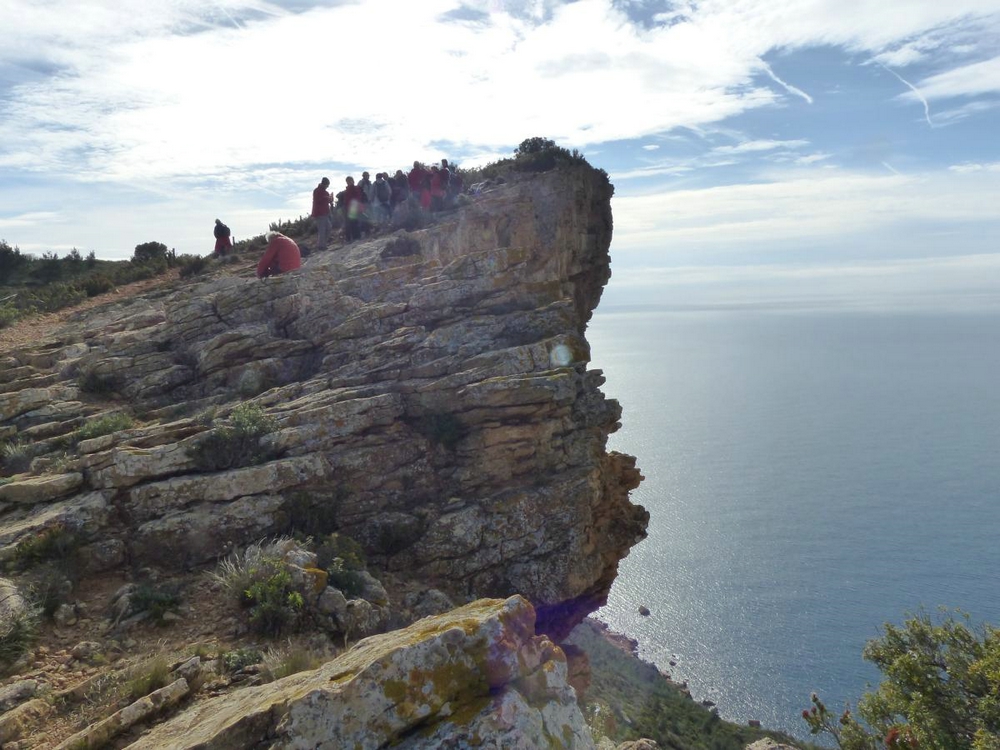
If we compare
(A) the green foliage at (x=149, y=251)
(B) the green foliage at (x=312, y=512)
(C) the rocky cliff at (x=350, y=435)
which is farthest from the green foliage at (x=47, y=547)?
(A) the green foliage at (x=149, y=251)

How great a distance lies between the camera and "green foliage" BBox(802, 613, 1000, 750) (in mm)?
10422

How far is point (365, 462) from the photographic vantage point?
1221 centimetres

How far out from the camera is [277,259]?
1936 centimetres

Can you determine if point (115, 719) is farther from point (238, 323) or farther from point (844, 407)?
point (844, 407)

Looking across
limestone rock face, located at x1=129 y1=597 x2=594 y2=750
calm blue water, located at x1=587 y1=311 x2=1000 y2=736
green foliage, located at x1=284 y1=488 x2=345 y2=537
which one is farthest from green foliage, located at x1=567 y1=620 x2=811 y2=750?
limestone rock face, located at x1=129 y1=597 x2=594 y2=750

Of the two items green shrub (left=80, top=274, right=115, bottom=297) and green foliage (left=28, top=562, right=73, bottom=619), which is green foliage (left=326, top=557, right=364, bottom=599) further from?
green shrub (left=80, top=274, right=115, bottom=297)

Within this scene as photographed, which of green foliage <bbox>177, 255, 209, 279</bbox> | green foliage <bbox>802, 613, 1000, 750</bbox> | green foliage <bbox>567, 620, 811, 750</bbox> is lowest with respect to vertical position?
green foliage <bbox>567, 620, 811, 750</bbox>

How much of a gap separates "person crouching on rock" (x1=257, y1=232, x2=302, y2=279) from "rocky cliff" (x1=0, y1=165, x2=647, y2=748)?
147cm

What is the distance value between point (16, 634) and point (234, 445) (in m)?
4.51

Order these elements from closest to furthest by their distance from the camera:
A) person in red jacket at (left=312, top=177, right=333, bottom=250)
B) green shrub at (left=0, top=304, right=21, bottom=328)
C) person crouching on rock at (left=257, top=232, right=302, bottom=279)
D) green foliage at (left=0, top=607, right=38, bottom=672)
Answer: green foliage at (left=0, top=607, right=38, bottom=672) → person crouching on rock at (left=257, top=232, right=302, bottom=279) → green shrub at (left=0, top=304, right=21, bottom=328) → person in red jacket at (left=312, top=177, right=333, bottom=250)

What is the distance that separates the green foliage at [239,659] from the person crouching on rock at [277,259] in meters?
14.1

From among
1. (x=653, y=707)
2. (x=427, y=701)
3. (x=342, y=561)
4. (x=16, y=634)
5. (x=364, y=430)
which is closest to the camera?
(x=427, y=701)

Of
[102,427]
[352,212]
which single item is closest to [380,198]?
[352,212]

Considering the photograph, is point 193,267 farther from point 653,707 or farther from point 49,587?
point 653,707
